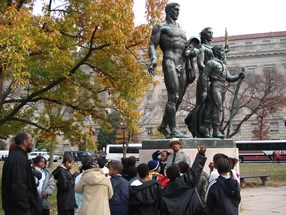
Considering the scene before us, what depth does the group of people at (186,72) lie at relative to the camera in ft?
29.3

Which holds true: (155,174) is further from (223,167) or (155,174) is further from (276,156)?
(276,156)

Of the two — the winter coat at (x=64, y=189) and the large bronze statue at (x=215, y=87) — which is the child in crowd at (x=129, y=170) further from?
the large bronze statue at (x=215, y=87)

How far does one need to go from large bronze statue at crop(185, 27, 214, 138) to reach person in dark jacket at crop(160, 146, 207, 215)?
179 inches

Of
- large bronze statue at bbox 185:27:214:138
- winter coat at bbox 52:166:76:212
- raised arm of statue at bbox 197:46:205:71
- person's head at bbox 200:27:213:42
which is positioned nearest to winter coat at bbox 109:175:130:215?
winter coat at bbox 52:166:76:212

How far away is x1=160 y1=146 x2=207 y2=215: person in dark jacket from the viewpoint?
15.8ft

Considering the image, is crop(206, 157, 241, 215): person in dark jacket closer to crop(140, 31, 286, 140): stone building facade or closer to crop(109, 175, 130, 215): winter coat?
crop(109, 175, 130, 215): winter coat

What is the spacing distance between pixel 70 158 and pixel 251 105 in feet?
115

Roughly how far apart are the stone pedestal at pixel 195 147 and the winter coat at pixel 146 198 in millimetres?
3234

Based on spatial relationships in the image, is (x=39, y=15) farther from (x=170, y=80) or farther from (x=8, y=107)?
(x=8, y=107)

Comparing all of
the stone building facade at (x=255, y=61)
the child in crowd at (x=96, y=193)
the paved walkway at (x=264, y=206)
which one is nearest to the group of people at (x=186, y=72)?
the paved walkway at (x=264, y=206)

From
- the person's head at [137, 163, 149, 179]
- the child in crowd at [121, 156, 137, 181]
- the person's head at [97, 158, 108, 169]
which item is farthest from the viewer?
the person's head at [97, 158, 108, 169]

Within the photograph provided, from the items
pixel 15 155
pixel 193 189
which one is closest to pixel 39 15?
pixel 15 155

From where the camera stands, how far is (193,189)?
4.95 meters

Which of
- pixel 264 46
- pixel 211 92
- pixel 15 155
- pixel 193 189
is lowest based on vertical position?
pixel 193 189
